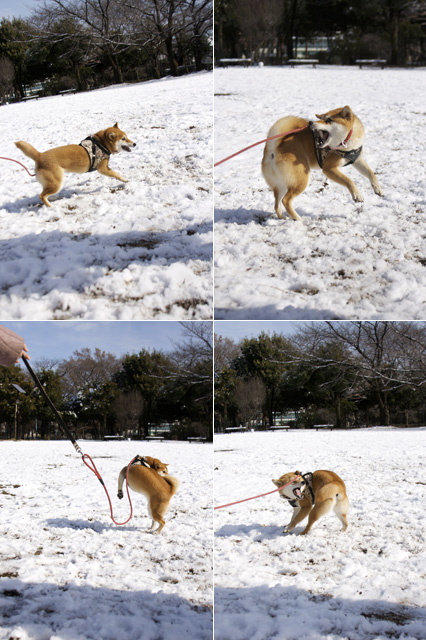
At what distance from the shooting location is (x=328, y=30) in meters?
10.2

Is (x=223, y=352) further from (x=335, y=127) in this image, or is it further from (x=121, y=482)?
(x=335, y=127)

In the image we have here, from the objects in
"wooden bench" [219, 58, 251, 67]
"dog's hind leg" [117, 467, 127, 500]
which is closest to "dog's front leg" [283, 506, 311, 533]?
"dog's hind leg" [117, 467, 127, 500]

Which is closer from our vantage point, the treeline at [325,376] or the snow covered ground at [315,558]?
the snow covered ground at [315,558]

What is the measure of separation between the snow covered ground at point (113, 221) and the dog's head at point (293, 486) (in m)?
1.21

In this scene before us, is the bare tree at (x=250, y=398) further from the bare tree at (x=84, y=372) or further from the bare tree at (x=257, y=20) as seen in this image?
the bare tree at (x=257, y=20)

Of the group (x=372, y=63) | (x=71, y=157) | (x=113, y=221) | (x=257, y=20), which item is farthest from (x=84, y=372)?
(x=372, y=63)

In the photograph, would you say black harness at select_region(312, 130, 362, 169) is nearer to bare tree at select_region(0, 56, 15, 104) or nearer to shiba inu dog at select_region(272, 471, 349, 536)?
shiba inu dog at select_region(272, 471, 349, 536)

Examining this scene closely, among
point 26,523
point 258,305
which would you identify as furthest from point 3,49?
point 26,523

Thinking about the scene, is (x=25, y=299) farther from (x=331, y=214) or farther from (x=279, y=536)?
(x=331, y=214)

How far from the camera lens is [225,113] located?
8.52 metres

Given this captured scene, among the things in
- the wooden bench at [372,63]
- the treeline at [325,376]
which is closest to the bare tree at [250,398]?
the treeline at [325,376]

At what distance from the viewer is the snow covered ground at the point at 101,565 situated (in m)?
2.22

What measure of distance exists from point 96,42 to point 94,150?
210 centimetres

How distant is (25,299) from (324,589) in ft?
8.13
